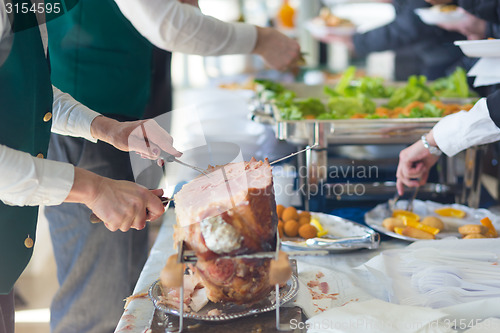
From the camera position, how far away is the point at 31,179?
0.82 m

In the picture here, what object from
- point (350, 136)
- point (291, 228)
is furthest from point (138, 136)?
point (350, 136)

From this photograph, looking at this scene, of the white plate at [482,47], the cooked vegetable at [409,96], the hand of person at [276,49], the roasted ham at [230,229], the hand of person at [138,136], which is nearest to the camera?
the roasted ham at [230,229]

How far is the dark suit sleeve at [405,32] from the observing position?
266cm

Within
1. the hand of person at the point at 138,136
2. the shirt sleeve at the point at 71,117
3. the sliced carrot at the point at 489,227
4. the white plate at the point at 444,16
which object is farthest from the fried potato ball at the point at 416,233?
the white plate at the point at 444,16

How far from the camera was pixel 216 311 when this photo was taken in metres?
0.82

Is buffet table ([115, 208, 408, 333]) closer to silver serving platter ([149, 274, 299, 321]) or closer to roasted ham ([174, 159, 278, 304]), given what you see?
silver serving platter ([149, 274, 299, 321])

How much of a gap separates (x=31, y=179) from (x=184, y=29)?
855mm

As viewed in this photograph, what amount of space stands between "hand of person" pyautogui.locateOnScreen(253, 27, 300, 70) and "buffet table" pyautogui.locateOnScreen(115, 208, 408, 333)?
78 cm

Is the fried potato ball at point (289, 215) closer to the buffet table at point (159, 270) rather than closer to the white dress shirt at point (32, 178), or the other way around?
the buffet table at point (159, 270)

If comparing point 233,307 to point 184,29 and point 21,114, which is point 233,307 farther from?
point 184,29

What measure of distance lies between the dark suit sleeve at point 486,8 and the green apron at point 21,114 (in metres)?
1.43

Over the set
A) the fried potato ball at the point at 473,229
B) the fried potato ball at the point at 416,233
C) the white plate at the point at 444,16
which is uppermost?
the white plate at the point at 444,16

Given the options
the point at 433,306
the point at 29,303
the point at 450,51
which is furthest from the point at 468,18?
the point at 29,303

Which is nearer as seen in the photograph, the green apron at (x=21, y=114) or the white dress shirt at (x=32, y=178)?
the white dress shirt at (x=32, y=178)
